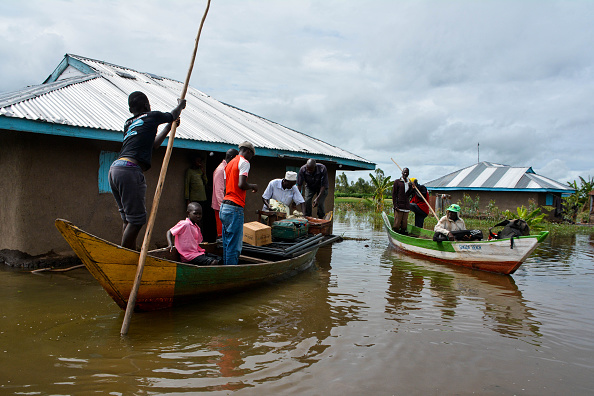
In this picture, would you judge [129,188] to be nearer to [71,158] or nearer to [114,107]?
[71,158]

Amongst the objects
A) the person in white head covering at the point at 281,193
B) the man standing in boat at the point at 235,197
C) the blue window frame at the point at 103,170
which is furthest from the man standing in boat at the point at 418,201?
the blue window frame at the point at 103,170

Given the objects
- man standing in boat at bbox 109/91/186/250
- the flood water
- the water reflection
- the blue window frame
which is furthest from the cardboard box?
the blue window frame

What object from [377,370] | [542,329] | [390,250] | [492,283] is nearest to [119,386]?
[377,370]

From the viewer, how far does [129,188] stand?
14.9 ft

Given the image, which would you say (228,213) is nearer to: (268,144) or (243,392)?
(243,392)

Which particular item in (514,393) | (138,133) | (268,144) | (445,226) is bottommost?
(514,393)

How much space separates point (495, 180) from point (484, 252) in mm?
19033

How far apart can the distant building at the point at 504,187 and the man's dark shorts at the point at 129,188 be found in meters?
23.7

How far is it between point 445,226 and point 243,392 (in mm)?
7434

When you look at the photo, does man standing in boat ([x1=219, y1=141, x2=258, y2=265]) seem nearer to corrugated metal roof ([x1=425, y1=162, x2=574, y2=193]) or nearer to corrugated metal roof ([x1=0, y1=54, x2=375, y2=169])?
corrugated metal roof ([x1=0, y1=54, x2=375, y2=169])

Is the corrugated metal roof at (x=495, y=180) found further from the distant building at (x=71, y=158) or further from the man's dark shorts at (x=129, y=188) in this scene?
the man's dark shorts at (x=129, y=188)

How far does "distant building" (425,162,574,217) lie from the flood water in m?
18.5

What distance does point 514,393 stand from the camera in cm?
345

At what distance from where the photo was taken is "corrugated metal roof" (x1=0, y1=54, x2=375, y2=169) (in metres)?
6.73
